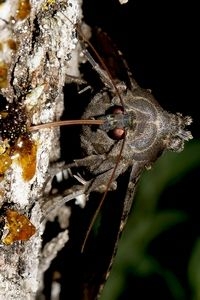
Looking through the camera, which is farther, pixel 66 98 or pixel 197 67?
pixel 197 67

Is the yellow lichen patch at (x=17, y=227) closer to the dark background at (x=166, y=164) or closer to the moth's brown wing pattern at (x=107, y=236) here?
the moth's brown wing pattern at (x=107, y=236)

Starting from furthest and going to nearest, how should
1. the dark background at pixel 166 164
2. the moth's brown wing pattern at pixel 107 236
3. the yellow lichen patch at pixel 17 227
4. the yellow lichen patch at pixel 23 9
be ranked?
the dark background at pixel 166 164 → the moth's brown wing pattern at pixel 107 236 → the yellow lichen patch at pixel 17 227 → the yellow lichen patch at pixel 23 9

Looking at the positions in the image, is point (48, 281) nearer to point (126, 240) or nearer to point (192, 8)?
point (126, 240)

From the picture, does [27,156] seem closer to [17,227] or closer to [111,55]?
[17,227]

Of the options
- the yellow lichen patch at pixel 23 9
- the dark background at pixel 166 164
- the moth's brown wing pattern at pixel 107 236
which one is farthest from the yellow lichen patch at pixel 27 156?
Result: the dark background at pixel 166 164

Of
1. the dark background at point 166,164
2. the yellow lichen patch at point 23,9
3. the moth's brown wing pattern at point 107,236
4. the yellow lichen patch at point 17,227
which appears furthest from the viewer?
the dark background at point 166,164

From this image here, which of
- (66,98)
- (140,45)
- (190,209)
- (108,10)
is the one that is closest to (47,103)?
(66,98)

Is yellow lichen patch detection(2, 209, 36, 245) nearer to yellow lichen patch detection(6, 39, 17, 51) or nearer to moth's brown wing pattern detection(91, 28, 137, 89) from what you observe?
yellow lichen patch detection(6, 39, 17, 51)
